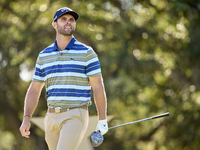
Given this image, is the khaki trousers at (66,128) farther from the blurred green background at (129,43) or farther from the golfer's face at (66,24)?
the blurred green background at (129,43)

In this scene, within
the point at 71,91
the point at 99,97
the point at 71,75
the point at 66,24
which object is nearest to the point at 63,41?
the point at 66,24

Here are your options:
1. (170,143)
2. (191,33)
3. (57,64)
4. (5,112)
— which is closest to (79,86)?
(57,64)

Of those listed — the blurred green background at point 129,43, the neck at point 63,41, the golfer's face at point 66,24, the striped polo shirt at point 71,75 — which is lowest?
the blurred green background at point 129,43

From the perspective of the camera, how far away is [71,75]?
4348mm

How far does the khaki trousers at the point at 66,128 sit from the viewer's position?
4168mm

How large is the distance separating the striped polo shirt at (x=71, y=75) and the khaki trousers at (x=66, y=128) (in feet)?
0.32

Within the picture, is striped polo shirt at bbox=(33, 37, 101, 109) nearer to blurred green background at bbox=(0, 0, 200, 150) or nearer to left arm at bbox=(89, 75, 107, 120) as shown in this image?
left arm at bbox=(89, 75, 107, 120)

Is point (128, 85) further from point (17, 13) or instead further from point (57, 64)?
point (57, 64)

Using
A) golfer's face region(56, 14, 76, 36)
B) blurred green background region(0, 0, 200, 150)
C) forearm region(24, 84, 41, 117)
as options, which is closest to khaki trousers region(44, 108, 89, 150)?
forearm region(24, 84, 41, 117)

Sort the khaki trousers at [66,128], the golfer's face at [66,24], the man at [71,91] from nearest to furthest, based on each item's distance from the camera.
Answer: the khaki trousers at [66,128] < the man at [71,91] < the golfer's face at [66,24]

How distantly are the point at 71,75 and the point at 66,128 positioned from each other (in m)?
0.53

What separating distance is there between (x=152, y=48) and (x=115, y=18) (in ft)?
4.74

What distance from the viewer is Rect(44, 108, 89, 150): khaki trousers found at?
13.7 ft

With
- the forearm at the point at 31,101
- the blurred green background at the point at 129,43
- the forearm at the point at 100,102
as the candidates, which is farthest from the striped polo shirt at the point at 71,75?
the blurred green background at the point at 129,43
